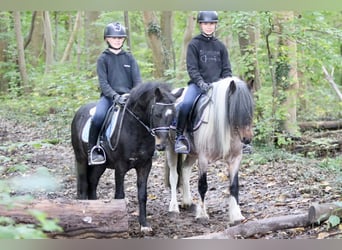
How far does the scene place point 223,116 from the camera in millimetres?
4270

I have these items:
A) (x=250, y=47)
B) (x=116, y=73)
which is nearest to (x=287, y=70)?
(x=250, y=47)

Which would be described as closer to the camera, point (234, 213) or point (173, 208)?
point (234, 213)

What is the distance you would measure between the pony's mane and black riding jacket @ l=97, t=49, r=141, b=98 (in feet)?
2.28

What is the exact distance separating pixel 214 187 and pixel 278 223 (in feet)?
4.82

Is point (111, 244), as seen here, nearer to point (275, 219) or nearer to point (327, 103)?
point (275, 219)

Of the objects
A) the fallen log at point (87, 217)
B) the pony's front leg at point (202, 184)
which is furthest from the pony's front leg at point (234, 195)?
the fallen log at point (87, 217)

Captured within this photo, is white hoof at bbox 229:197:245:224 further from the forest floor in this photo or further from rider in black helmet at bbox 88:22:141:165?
rider in black helmet at bbox 88:22:141:165

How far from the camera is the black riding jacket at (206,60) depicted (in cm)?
457

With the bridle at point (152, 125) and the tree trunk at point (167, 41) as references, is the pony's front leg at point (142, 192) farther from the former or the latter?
the tree trunk at point (167, 41)

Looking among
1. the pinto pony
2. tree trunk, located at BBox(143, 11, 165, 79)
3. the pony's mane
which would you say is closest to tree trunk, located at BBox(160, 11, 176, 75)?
tree trunk, located at BBox(143, 11, 165, 79)

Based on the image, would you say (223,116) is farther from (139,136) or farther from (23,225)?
(23,225)

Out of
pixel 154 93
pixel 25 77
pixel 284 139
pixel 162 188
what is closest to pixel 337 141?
pixel 284 139

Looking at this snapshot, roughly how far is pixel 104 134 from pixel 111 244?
3.39ft

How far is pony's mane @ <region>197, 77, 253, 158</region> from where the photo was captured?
4113 millimetres
